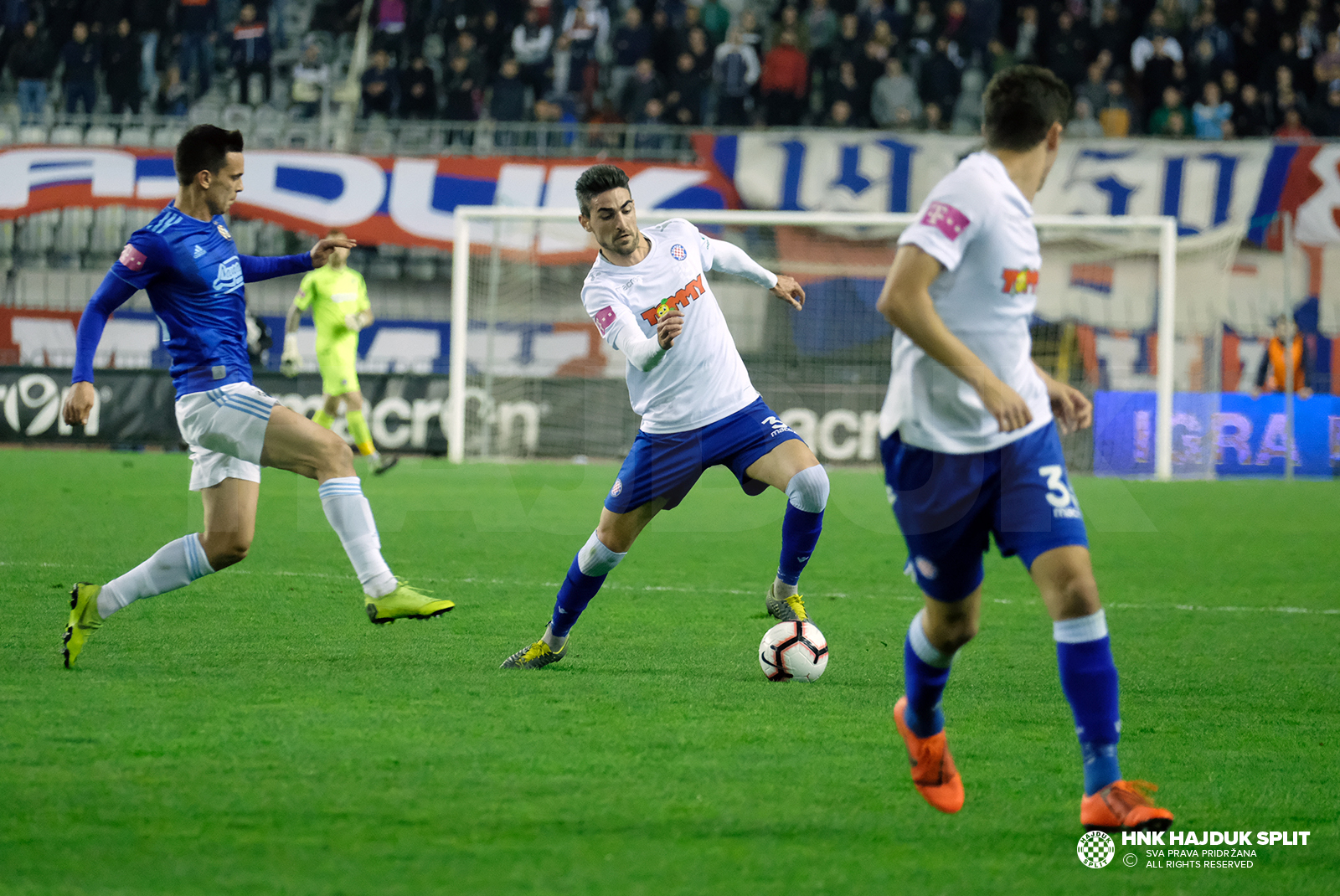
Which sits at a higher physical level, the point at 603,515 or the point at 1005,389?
the point at 1005,389

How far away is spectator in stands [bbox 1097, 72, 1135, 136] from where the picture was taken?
20844 millimetres

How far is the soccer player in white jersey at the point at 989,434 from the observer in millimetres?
3633

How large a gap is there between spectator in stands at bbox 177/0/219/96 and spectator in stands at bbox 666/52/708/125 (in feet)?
23.9

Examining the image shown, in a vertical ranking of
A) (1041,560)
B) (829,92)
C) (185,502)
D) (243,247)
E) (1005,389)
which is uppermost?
(829,92)

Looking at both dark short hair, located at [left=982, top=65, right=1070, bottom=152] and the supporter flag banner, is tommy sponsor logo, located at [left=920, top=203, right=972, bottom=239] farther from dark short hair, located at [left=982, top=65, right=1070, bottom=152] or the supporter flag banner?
the supporter flag banner

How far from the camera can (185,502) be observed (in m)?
12.3

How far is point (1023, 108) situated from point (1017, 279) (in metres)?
0.46

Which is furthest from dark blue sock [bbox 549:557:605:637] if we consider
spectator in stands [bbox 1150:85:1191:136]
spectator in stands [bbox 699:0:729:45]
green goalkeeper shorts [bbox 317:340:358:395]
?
spectator in stands [bbox 699:0:729:45]

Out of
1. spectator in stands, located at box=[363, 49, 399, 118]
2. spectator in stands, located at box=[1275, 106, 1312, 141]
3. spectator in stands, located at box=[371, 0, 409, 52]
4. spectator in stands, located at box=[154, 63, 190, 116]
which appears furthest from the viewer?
spectator in stands, located at box=[371, 0, 409, 52]

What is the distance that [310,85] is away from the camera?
873 inches

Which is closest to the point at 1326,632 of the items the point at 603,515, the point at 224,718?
the point at 603,515

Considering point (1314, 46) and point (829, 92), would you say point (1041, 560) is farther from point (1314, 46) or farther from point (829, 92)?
point (1314, 46)

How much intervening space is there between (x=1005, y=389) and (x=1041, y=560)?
465 mm

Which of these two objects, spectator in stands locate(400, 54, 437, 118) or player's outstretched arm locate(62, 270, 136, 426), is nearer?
player's outstretched arm locate(62, 270, 136, 426)
